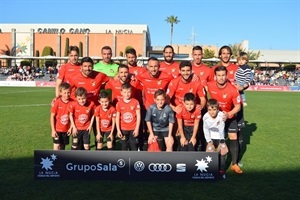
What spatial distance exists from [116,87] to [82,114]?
879 mm

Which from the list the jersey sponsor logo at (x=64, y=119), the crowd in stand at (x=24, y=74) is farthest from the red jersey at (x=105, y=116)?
the crowd in stand at (x=24, y=74)

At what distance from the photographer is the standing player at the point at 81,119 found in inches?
232

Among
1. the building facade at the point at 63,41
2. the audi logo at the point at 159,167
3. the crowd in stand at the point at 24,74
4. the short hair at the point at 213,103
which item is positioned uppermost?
the building facade at the point at 63,41

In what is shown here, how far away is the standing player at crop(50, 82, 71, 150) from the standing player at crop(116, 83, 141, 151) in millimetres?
963

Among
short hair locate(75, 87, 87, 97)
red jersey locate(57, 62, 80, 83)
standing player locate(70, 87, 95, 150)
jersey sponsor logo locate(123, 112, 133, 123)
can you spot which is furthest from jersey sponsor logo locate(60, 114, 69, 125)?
jersey sponsor logo locate(123, 112, 133, 123)

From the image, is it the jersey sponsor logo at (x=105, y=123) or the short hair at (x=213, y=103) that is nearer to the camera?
the short hair at (x=213, y=103)

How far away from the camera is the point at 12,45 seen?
2430 inches

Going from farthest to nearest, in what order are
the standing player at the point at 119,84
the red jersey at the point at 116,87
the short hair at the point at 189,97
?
the red jersey at the point at 116,87 < the standing player at the point at 119,84 < the short hair at the point at 189,97

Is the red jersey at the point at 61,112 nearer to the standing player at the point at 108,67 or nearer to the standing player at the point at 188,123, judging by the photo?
the standing player at the point at 108,67

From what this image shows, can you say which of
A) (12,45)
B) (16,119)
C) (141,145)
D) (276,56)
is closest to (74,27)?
(12,45)

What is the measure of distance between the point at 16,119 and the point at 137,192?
8089 millimetres

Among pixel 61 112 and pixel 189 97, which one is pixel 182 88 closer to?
pixel 189 97

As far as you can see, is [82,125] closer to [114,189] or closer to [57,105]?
[57,105]

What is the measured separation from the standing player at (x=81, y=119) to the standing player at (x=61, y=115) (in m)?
0.16
